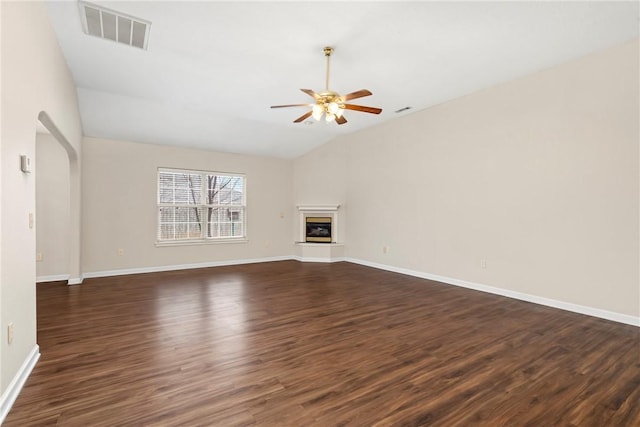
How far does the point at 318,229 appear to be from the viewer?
24.6 feet

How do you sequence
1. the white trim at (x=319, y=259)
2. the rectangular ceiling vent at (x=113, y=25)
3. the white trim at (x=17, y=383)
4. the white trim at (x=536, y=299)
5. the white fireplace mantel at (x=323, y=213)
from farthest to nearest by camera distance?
the white fireplace mantel at (x=323, y=213), the white trim at (x=319, y=259), the white trim at (x=536, y=299), the rectangular ceiling vent at (x=113, y=25), the white trim at (x=17, y=383)

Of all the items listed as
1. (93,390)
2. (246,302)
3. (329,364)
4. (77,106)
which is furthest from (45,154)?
(329,364)

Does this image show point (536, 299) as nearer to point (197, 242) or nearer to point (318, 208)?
point (318, 208)

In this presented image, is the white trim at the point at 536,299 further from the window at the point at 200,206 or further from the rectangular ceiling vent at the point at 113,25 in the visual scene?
the rectangular ceiling vent at the point at 113,25

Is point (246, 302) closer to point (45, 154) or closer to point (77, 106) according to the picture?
point (77, 106)

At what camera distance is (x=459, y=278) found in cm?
488

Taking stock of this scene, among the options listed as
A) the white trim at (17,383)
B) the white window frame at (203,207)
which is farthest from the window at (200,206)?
the white trim at (17,383)

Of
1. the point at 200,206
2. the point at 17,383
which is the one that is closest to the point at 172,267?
the point at 200,206

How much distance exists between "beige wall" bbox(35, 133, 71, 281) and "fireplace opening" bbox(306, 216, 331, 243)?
184 inches

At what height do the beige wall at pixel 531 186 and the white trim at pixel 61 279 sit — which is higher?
the beige wall at pixel 531 186

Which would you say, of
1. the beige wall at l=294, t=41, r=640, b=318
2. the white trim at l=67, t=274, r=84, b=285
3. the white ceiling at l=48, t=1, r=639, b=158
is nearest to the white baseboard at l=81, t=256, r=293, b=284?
the white trim at l=67, t=274, r=84, b=285

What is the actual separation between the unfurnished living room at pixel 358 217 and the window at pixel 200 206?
0.15ft

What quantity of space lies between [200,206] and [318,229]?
2.75 m

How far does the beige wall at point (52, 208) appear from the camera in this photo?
5.07 metres
